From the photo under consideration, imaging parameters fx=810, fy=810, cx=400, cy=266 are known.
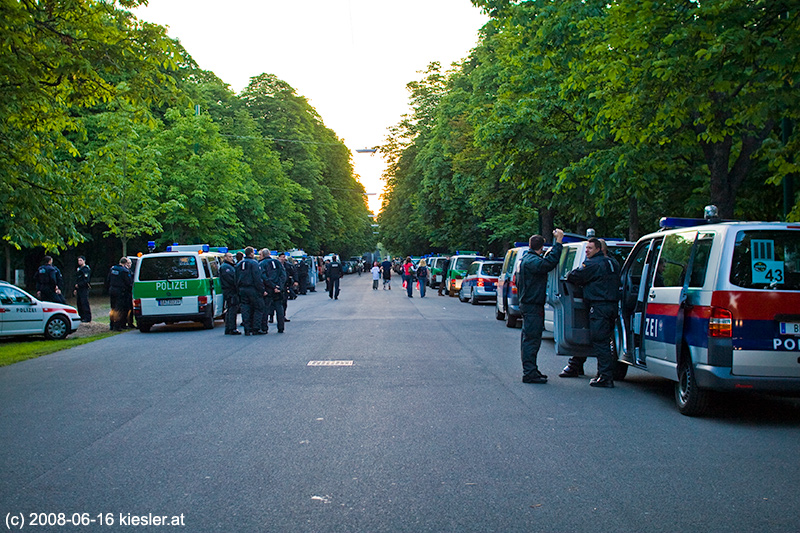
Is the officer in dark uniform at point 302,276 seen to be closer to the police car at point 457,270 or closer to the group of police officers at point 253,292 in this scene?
the police car at point 457,270

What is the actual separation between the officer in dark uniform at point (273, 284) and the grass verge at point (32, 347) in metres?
3.77

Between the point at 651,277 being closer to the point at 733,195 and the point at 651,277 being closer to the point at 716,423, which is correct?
the point at 716,423

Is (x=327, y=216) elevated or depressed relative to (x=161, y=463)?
elevated

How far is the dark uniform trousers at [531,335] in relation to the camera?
10.0m

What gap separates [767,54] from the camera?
9.95 m

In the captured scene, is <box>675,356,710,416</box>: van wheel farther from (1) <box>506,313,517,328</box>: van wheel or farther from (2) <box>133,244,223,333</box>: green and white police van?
(2) <box>133,244,223,333</box>: green and white police van

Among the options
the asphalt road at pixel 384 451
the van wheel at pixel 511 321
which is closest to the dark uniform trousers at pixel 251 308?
the asphalt road at pixel 384 451

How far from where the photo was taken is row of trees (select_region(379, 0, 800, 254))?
10570mm

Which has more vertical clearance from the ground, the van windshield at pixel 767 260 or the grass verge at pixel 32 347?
the van windshield at pixel 767 260

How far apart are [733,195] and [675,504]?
44.1 feet

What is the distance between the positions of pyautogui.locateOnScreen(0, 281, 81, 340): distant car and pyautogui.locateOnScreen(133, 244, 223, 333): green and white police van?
5.38ft

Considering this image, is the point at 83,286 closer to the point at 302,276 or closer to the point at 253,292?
the point at 253,292

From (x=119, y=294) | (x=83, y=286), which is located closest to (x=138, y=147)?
(x=83, y=286)

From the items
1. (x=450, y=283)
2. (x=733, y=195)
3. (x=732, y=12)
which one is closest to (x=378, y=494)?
(x=732, y=12)
